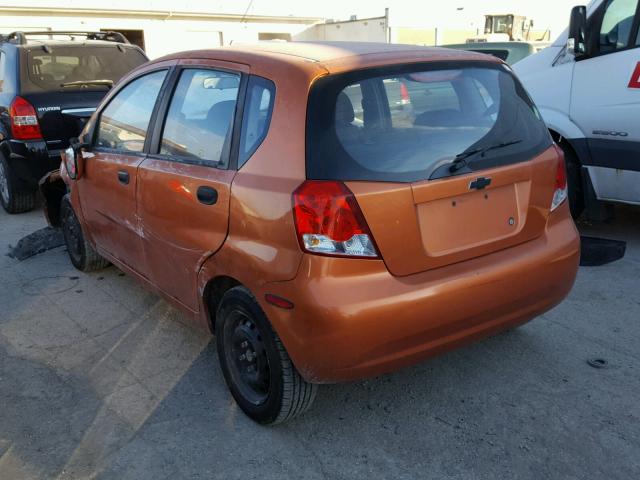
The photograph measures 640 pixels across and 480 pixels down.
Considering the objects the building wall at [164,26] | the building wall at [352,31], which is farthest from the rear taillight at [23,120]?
the building wall at [352,31]

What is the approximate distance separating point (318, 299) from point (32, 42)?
6.04 metres

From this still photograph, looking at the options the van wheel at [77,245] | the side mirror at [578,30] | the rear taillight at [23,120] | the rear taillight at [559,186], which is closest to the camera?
the rear taillight at [559,186]

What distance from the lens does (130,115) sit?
3797mm

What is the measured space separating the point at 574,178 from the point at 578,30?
1.23 m

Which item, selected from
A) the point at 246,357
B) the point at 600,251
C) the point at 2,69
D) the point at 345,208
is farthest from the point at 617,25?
the point at 2,69

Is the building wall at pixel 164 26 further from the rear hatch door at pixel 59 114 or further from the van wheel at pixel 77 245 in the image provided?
the van wheel at pixel 77 245

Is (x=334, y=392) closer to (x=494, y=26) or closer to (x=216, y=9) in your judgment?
(x=494, y=26)

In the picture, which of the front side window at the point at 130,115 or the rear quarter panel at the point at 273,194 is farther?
the front side window at the point at 130,115

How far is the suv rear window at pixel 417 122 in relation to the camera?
2477mm

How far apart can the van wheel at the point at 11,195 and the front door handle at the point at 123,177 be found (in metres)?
3.54

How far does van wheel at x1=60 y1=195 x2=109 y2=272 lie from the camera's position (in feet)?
15.9

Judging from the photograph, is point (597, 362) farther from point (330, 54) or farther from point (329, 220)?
point (330, 54)

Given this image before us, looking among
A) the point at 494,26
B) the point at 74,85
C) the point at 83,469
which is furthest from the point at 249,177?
the point at 494,26

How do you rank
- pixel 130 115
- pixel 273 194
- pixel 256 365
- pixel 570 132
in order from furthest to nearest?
1. pixel 570 132
2. pixel 130 115
3. pixel 256 365
4. pixel 273 194
